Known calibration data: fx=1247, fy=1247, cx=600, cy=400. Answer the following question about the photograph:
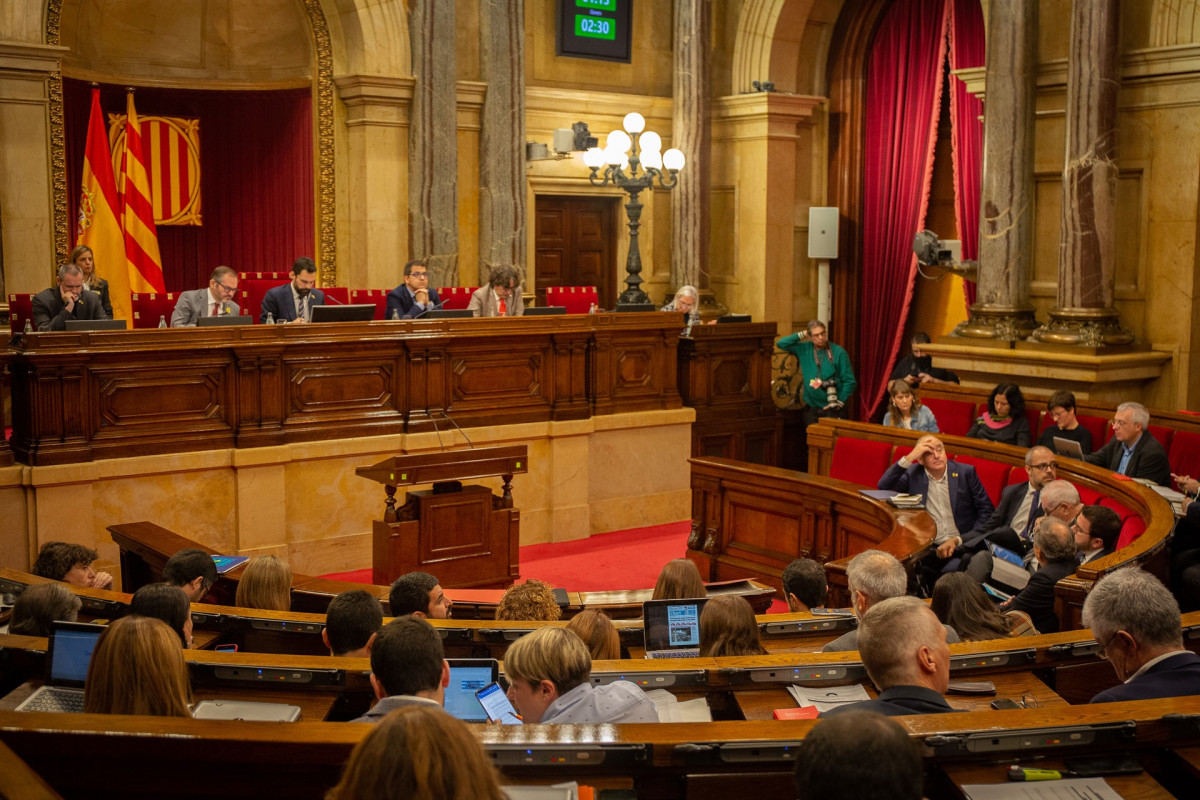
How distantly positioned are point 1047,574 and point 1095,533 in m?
0.37

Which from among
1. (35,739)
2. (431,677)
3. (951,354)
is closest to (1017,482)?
(951,354)

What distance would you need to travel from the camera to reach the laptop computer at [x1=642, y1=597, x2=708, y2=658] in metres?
3.63

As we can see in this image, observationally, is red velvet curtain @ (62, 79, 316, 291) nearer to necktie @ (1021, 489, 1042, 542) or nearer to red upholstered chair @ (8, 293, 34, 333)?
red upholstered chair @ (8, 293, 34, 333)

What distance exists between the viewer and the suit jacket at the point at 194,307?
741 centimetres

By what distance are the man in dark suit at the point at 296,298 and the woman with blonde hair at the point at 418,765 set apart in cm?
621

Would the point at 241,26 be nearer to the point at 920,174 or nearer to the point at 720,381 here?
the point at 720,381

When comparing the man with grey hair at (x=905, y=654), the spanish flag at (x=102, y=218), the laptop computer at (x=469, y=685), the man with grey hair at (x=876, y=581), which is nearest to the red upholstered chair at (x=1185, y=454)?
the man with grey hair at (x=876, y=581)

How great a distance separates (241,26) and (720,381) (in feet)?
16.5

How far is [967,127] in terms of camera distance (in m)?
10.6

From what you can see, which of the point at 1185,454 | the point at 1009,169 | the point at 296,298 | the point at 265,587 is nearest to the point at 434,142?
the point at 296,298

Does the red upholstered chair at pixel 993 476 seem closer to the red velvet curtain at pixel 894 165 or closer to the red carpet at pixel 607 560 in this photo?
the red carpet at pixel 607 560

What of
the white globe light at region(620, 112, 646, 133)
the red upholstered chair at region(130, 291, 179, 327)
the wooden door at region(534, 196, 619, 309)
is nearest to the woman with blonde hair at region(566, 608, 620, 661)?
the red upholstered chair at region(130, 291, 179, 327)

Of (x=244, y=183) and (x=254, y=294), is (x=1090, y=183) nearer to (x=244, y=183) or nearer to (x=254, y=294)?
(x=254, y=294)

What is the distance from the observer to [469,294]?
32.2 ft
